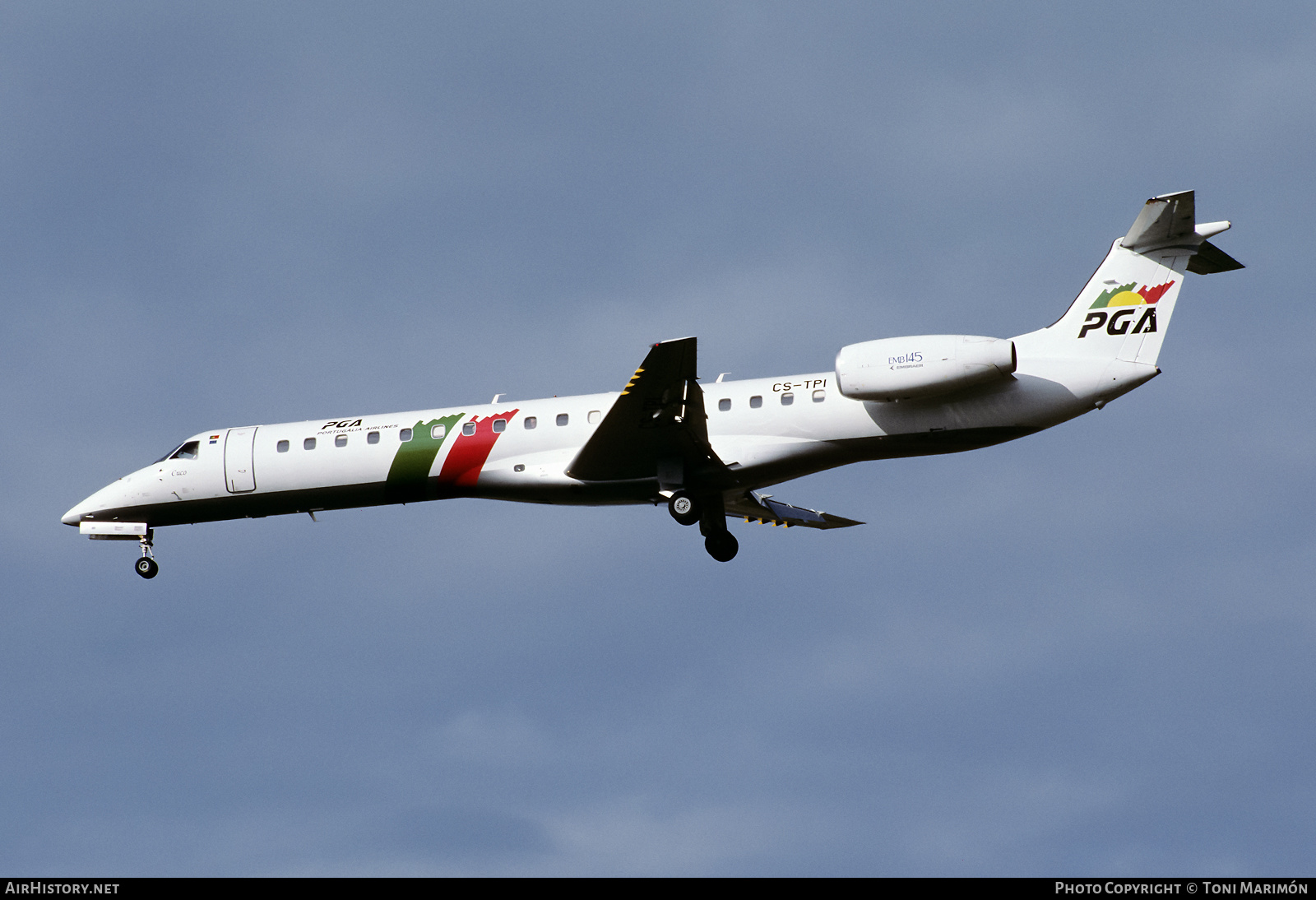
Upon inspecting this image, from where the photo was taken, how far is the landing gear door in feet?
90.4

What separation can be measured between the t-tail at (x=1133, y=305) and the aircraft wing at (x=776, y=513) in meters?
6.37

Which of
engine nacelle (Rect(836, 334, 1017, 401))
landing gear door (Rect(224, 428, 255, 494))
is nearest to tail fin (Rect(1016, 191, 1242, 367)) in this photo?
engine nacelle (Rect(836, 334, 1017, 401))

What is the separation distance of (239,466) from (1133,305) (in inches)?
625

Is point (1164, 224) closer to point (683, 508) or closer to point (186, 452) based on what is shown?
point (683, 508)

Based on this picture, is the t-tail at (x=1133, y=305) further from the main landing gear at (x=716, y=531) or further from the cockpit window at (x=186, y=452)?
the cockpit window at (x=186, y=452)

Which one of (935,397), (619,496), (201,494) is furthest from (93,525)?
(935,397)

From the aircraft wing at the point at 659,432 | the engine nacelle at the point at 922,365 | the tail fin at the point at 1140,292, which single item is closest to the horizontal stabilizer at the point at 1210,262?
the tail fin at the point at 1140,292

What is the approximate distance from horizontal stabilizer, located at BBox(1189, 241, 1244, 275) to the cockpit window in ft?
58.5

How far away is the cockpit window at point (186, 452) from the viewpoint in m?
28.1

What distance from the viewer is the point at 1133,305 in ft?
82.2

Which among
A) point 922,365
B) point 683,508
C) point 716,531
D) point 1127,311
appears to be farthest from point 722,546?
point 1127,311

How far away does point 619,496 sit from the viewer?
26.1 m

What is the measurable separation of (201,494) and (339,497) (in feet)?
9.01
